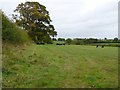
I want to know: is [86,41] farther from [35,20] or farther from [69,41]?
[35,20]

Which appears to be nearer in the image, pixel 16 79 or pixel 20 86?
pixel 20 86

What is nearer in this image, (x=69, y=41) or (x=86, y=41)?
(x=86, y=41)

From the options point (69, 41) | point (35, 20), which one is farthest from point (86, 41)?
point (35, 20)

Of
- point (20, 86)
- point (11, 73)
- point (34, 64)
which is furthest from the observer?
point (34, 64)

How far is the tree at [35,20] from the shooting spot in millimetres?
52500

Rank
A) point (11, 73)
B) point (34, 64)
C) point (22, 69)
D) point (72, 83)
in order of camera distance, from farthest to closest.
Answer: point (34, 64), point (22, 69), point (11, 73), point (72, 83)

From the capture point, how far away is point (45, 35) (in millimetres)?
53969

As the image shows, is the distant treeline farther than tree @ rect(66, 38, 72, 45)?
No

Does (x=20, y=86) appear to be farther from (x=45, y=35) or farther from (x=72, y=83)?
(x=45, y=35)

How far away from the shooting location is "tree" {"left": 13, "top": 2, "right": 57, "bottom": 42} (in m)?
52.5

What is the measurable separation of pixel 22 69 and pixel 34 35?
42.1 metres

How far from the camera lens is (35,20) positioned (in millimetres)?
53875

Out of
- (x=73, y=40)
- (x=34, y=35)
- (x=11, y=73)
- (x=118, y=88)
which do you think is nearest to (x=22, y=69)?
(x=11, y=73)

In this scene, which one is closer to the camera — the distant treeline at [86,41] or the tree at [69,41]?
the distant treeline at [86,41]
